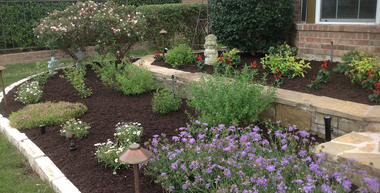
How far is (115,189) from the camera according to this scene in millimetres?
3129

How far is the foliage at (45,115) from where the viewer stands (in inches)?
190

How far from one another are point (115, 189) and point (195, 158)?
0.87 m

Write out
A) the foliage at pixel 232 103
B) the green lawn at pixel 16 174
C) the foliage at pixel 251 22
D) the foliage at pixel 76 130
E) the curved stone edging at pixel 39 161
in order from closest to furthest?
the curved stone edging at pixel 39 161 < the green lawn at pixel 16 174 < the foliage at pixel 232 103 < the foliage at pixel 76 130 < the foliage at pixel 251 22

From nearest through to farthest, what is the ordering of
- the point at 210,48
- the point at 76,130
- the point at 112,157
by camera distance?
the point at 112,157 → the point at 76,130 → the point at 210,48

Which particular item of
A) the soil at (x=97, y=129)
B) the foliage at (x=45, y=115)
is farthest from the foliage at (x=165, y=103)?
the foliage at (x=45, y=115)

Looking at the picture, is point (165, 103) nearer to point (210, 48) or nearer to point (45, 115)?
point (45, 115)

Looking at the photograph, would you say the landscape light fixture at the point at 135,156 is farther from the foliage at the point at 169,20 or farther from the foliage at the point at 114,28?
the foliage at the point at 169,20

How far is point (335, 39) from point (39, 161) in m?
5.35

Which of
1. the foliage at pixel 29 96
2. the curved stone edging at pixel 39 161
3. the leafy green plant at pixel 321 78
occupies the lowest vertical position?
the curved stone edging at pixel 39 161

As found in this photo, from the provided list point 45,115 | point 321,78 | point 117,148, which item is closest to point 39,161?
point 117,148

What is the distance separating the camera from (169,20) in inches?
382

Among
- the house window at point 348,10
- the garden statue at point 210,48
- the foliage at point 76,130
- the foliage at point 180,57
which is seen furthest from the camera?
the foliage at point 180,57

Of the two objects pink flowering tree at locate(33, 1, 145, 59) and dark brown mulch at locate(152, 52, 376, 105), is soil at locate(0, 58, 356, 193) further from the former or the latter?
pink flowering tree at locate(33, 1, 145, 59)

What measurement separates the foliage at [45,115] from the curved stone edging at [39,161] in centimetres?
15
